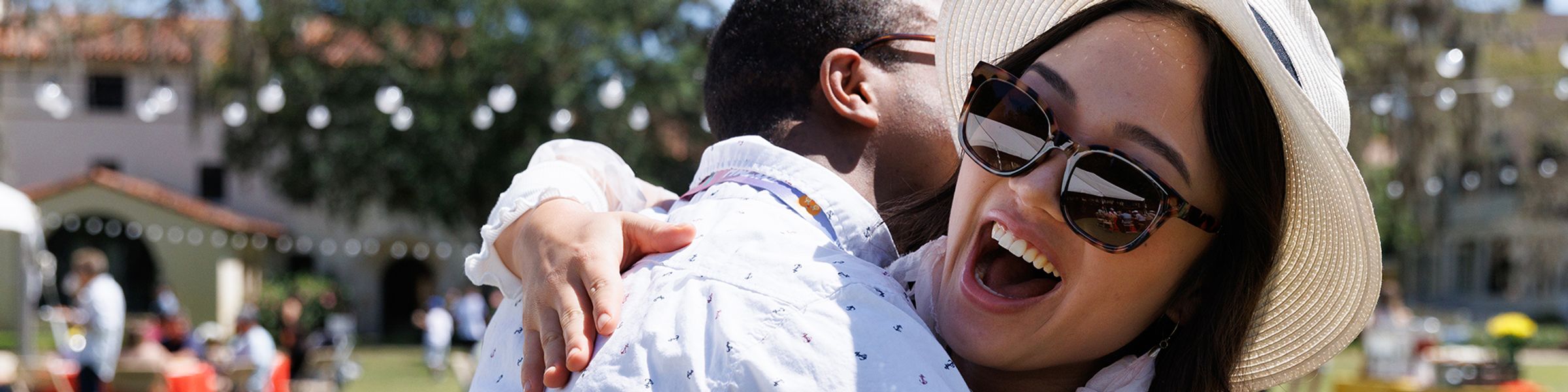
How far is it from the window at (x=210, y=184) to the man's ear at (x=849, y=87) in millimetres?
36729

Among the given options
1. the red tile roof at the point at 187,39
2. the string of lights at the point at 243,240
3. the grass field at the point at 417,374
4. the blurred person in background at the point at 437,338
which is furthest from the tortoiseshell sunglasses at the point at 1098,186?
the string of lights at the point at 243,240

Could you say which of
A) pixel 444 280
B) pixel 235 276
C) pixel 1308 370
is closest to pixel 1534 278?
pixel 444 280

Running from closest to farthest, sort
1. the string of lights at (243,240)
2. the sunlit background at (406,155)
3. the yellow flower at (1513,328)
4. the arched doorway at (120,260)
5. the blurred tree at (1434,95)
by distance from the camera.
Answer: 1. the yellow flower at (1513,328)
2. the sunlit background at (406,155)
3. the blurred tree at (1434,95)
4. the string of lights at (243,240)
5. the arched doorway at (120,260)

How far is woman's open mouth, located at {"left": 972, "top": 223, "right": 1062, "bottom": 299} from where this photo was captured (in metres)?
1.47

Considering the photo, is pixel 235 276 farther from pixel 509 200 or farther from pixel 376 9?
pixel 509 200

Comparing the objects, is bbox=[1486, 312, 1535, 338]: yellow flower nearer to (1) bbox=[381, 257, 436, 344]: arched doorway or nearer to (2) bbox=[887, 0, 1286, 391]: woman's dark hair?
(2) bbox=[887, 0, 1286, 391]: woman's dark hair

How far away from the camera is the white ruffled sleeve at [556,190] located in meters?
1.95

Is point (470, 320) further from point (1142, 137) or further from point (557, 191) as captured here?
point (1142, 137)

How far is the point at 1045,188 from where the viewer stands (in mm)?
1452

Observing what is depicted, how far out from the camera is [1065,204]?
1.43 metres

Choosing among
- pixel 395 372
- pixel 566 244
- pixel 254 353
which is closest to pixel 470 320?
pixel 395 372

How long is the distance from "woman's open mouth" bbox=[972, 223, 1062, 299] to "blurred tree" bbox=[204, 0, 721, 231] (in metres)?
21.7

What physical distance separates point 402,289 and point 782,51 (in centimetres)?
3494

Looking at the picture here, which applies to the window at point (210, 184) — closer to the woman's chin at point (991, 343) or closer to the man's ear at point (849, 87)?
the man's ear at point (849, 87)
